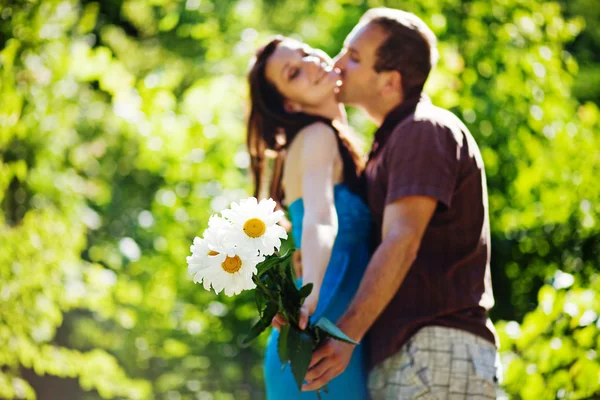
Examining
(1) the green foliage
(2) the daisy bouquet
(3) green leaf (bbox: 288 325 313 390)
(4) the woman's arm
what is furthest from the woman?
(1) the green foliage

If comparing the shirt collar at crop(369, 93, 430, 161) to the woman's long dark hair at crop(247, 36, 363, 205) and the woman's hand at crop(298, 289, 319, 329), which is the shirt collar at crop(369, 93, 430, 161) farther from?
the woman's hand at crop(298, 289, 319, 329)

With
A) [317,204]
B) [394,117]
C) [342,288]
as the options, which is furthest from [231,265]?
[394,117]

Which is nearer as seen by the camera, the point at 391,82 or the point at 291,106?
the point at 391,82

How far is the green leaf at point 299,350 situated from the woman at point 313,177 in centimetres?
10

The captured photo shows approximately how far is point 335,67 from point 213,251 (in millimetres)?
1135

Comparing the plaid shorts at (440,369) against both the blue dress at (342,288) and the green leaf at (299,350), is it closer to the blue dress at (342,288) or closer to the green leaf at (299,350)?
the blue dress at (342,288)

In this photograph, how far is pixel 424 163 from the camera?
2.13 meters

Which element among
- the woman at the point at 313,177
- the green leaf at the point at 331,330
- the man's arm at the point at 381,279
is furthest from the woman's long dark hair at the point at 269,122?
the green leaf at the point at 331,330

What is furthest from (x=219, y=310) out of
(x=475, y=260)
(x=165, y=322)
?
(x=475, y=260)

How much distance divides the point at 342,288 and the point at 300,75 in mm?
734

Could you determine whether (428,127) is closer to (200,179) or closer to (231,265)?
(231,265)

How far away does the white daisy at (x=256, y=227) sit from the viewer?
5.52 feet

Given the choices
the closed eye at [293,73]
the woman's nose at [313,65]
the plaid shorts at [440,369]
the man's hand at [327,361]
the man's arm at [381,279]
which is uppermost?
the woman's nose at [313,65]

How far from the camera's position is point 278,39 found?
274cm
